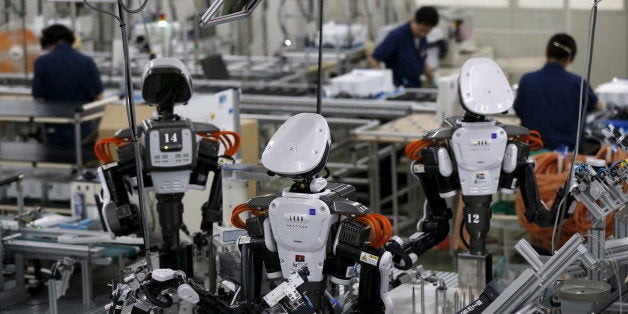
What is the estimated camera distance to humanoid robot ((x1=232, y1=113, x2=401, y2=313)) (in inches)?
193

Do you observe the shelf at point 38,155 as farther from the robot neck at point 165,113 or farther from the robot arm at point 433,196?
the robot arm at point 433,196

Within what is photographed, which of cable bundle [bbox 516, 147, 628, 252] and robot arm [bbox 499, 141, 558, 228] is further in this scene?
cable bundle [bbox 516, 147, 628, 252]

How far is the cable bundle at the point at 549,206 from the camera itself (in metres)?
7.06

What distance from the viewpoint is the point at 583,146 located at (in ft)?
26.6

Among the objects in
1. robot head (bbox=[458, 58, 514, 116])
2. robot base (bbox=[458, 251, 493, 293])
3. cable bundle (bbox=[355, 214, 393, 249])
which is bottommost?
robot base (bbox=[458, 251, 493, 293])

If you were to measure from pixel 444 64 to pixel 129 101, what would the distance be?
845 cm

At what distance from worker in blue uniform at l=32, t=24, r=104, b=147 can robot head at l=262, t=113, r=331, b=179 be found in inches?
179

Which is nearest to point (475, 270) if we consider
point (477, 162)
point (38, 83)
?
point (477, 162)

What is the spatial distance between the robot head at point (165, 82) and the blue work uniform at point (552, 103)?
274 centimetres

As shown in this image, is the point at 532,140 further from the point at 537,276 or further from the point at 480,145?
the point at 537,276

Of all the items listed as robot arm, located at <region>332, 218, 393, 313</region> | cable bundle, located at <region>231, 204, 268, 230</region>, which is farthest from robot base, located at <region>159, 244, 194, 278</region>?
robot arm, located at <region>332, 218, 393, 313</region>

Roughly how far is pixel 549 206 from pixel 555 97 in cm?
114

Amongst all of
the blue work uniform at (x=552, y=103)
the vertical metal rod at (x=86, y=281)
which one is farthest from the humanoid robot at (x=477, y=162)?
the vertical metal rod at (x=86, y=281)

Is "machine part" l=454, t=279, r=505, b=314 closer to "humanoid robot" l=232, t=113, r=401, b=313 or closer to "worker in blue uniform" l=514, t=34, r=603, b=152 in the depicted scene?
"humanoid robot" l=232, t=113, r=401, b=313
